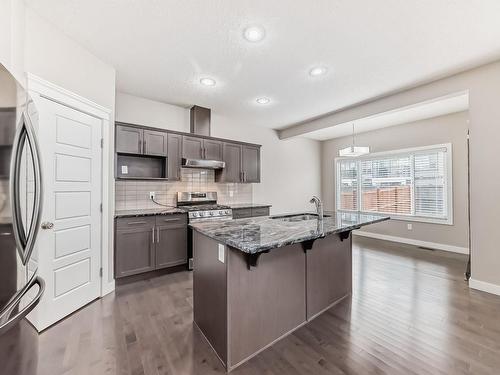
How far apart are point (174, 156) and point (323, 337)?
3173mm

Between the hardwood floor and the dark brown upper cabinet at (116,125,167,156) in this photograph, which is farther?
the dark brown upper cabinet at (116,125,167,156)

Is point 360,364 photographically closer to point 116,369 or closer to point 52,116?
point 116,369

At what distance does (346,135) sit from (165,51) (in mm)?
5074

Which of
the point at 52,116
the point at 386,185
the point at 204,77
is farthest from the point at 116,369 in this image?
the point at 386,185

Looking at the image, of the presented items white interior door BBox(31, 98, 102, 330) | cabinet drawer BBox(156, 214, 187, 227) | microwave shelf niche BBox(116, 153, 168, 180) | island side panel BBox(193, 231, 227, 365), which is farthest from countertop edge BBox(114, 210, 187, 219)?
island side panel BBox(193, 231, 227, 365)

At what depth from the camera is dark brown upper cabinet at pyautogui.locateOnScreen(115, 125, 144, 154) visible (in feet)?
10.8

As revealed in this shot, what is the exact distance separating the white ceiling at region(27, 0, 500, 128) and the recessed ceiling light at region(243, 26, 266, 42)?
0.06m

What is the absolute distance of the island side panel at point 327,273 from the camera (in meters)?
2.26

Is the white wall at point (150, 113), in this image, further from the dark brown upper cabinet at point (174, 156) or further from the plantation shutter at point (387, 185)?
the plantation shutter at point (387, 185)

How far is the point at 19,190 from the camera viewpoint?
1.06m

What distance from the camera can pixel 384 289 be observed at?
2.90m

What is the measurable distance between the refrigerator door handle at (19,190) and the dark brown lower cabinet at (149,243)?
73.3 inches

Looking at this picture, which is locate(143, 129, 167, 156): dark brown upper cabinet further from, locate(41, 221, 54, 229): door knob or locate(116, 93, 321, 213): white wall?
locate(41, 221, 54, 229): door knob

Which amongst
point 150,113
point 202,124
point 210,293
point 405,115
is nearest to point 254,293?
point 210,293
